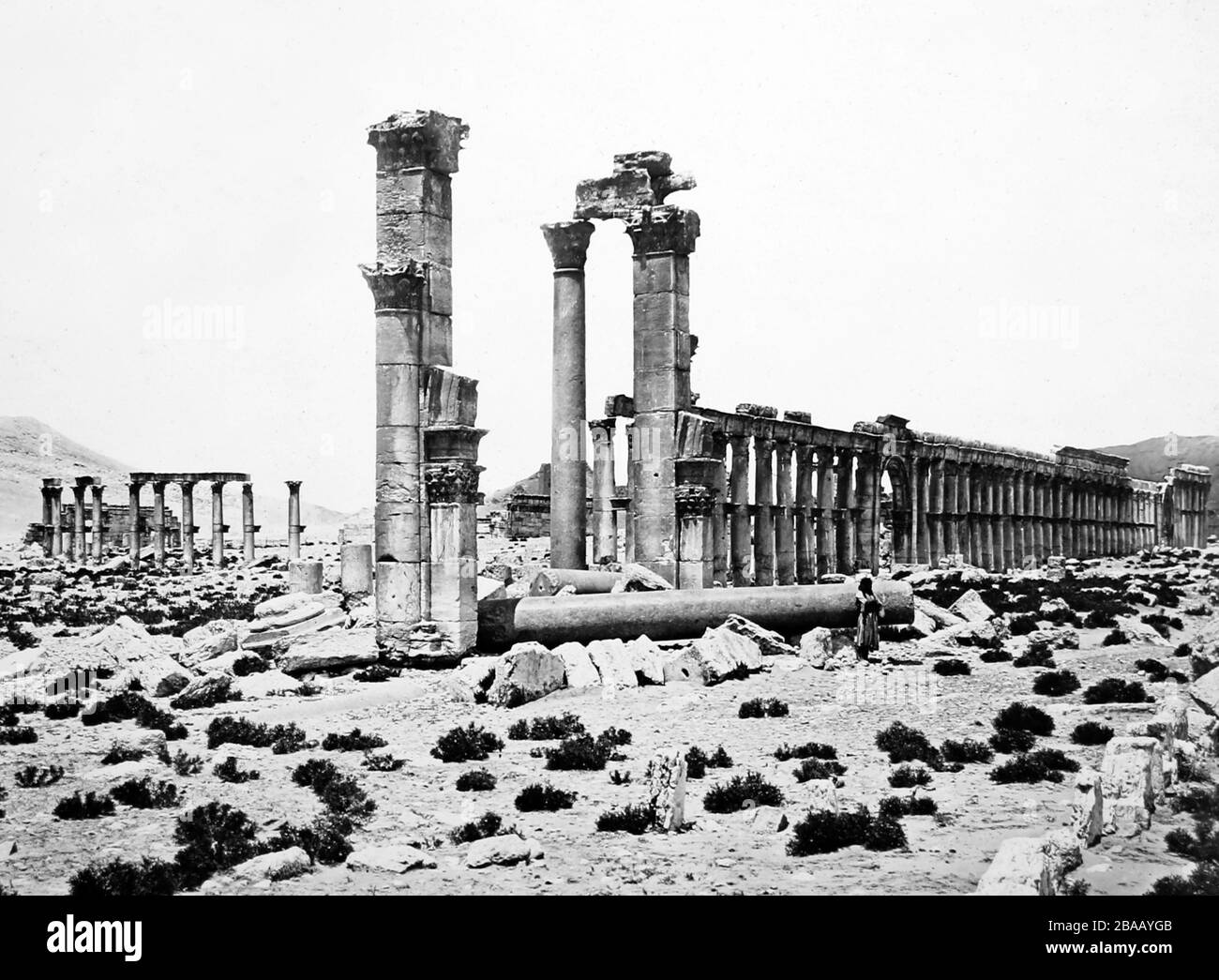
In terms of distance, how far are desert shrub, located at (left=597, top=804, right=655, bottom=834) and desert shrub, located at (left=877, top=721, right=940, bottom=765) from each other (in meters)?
Result: 3.66

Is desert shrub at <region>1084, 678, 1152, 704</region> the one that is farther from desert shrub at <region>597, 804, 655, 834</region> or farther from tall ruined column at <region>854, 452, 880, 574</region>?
tall ruined column at <region>854, 452, 880, 574</region>

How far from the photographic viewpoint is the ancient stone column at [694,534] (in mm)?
26578

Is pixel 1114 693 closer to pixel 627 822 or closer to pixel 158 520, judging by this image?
pixel 627 822

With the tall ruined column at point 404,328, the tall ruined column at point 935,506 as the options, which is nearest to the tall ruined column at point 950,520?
the tall ruined column at point 935,506

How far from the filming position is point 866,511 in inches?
1837

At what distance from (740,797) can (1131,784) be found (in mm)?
3245

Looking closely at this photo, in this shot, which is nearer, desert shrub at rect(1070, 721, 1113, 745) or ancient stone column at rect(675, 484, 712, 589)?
desert shrub at rect(1070, 721, 1113, 745)

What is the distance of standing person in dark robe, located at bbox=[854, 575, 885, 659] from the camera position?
21.2 m

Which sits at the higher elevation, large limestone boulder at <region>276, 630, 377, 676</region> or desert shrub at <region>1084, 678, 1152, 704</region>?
large limestone boulder at <region>276, 630, 377, 676</region>

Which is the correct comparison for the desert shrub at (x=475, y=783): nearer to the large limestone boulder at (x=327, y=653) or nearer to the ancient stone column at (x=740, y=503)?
the large limestone boulder at (x=327, y=653)

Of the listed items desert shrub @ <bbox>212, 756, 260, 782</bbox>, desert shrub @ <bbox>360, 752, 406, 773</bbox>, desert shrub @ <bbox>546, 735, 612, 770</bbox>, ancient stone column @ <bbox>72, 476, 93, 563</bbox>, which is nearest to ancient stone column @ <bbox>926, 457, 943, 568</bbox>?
ancient stone column @ <bbox>72, 476, 93, 563</bbox>

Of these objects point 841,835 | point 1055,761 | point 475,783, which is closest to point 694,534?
point 1055,761
